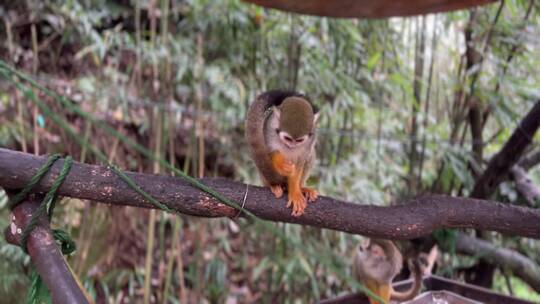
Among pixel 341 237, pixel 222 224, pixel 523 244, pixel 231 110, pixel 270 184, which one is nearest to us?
pixel 270 184

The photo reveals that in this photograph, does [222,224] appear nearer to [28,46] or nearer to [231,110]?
[231,110]

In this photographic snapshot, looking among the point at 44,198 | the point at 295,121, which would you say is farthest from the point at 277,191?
the point at 44,198

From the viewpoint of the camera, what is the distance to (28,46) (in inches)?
131

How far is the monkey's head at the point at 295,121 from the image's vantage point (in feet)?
4.09

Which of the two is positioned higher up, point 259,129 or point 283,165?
point 259,129

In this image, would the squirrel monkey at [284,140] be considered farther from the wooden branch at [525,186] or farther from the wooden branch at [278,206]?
the wooden branch at [525,186]

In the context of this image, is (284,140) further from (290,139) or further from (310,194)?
(310,194)

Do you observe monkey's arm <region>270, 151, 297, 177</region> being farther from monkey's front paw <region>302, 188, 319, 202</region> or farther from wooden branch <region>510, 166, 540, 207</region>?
wooden branch <region>510, 166, 540, 207</region>

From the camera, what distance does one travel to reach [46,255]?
2.51 ft

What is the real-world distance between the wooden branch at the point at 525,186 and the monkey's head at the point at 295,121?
43.3 inches

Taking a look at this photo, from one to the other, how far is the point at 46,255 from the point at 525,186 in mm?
1916

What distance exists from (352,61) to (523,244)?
1.42 meters

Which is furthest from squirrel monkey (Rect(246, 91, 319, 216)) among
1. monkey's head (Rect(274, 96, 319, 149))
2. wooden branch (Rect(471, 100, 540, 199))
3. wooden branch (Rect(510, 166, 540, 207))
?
wooden branch (Rect(510, 166, 540, 207))

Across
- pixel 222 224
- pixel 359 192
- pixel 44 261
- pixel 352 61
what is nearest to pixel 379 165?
pixel 359 192
